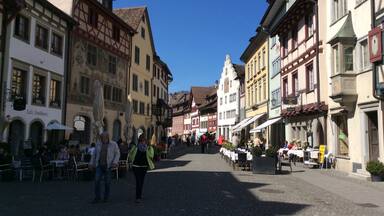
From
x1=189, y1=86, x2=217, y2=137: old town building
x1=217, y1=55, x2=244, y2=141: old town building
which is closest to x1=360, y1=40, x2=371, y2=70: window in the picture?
x1=217, y1=55, x2=244, y2=141: old town building

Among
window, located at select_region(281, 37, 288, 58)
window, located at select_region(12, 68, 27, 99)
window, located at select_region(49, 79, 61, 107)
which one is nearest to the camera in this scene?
window, located at select_region(12, 68, 27, 99)

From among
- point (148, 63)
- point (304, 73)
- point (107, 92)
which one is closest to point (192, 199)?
point (304, 73)

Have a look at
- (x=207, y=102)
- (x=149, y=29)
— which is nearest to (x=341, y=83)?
(x=149, y=29)

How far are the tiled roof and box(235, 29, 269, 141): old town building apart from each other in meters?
11.4

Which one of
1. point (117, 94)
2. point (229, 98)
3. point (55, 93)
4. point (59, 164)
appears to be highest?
point (229, 98)

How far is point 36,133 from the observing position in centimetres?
2442

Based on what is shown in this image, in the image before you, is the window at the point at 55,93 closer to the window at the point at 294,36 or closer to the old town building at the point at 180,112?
the window at the point at 294,36

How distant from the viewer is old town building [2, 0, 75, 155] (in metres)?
21.4

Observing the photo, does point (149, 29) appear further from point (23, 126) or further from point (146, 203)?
point (146, 203)

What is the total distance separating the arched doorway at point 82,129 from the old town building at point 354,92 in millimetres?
16839

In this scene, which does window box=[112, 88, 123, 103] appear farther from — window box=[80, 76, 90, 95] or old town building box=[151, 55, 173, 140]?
old town building box=[151, 55, 173, 140]

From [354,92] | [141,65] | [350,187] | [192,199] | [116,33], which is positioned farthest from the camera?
[141,65]

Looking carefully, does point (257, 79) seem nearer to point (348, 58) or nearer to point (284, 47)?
point (284, 47)

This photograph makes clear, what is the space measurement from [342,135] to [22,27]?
1655 cm
